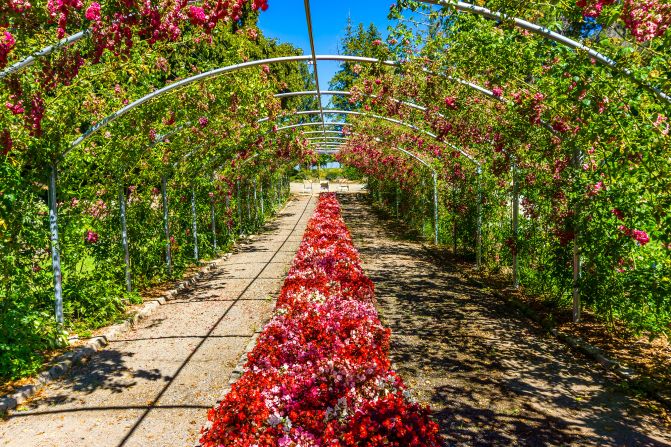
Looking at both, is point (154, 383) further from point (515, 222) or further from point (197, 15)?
point (515, 222)

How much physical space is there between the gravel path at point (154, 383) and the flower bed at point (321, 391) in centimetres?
73

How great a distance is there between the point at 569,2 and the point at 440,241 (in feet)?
34.2

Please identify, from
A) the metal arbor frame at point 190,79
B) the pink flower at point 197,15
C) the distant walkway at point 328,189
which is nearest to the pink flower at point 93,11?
the metal arbor frame at point 190,79

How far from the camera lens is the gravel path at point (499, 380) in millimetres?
4062

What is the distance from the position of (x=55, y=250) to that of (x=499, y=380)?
5.31 metres

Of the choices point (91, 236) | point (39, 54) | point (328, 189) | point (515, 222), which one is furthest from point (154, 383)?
point (328, 189)

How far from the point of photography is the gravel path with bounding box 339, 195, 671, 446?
4.06 meters

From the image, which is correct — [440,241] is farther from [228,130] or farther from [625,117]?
[625,117]

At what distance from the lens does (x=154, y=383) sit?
16.8 ft

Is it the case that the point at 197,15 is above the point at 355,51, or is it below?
below

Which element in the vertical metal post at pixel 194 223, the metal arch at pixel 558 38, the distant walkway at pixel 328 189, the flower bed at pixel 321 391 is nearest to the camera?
the flower bed at pixel 321 391

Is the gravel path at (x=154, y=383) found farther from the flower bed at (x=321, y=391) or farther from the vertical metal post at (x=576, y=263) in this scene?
the vertical metal post at (x=576, y=263)

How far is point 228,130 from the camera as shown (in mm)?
10633

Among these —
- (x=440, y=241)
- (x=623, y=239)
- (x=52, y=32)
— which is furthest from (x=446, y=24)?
(x=440, y=241)
